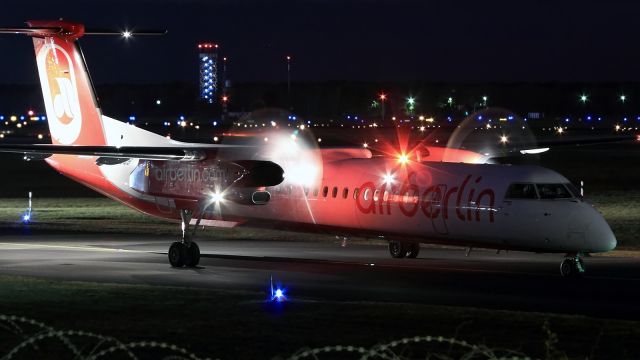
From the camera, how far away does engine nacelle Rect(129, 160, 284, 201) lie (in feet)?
93.2

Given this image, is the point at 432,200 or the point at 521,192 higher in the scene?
the point at 521,192

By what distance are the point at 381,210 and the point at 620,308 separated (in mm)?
8245

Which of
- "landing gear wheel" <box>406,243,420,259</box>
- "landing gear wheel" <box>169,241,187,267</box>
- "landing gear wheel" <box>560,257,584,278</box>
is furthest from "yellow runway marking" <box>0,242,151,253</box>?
"landing gear wheel" <box>560,257,584,278</box>

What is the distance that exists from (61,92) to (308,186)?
880 centimetres

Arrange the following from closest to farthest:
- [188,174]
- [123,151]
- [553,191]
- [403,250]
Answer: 1. [553,191]
2. [123,151]
3. [403,250]
4. [188,174]

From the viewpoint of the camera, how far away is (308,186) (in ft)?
94.4

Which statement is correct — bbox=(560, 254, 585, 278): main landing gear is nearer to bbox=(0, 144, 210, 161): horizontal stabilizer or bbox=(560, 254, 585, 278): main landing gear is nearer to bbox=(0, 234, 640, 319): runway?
bbox=(0, 234, 640, 319): runway

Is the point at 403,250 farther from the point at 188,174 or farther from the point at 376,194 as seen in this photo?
the point at 188,174

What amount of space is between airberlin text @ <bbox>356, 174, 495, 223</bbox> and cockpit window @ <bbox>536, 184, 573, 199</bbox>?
1102 millimetres

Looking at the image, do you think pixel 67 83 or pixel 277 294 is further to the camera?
pixel 67 83

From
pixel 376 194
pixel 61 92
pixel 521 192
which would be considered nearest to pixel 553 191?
pixel 521 192

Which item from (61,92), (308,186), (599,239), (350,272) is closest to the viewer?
(599,239)

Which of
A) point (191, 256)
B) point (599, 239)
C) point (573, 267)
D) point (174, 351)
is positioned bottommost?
point (174, 351)

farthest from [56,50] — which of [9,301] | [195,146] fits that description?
[9,301]
